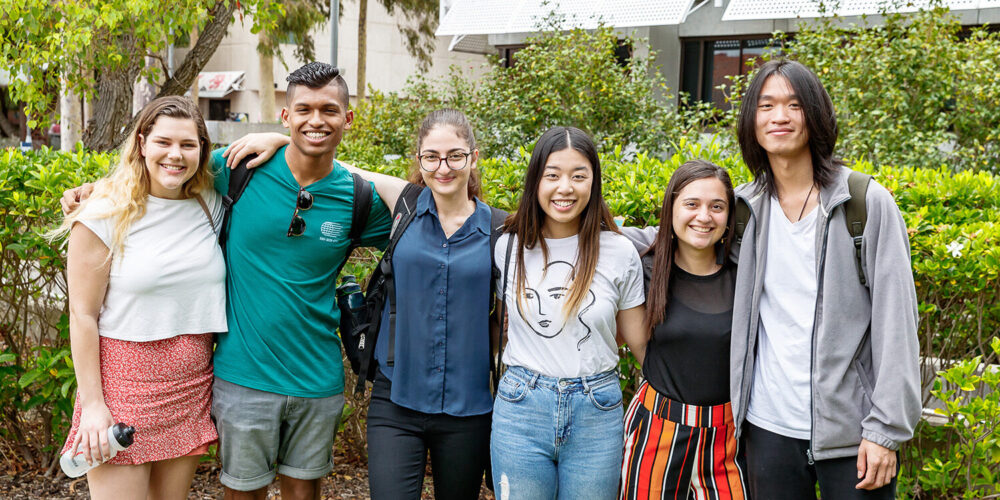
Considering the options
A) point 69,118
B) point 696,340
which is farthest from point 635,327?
point 69,118

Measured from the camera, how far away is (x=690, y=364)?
112 inches

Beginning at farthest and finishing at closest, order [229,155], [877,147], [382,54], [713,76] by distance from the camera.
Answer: [382,54]
[713,76]
[877,147]
[229,155]

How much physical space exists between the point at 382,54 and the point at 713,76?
23.2 meters

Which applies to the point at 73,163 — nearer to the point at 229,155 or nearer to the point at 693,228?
the point at 229,155

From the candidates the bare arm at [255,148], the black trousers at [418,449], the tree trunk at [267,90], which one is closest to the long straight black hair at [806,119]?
the black trousers at [418,449]

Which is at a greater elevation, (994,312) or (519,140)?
(519,140)

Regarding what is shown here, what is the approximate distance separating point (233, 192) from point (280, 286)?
0.42 meters

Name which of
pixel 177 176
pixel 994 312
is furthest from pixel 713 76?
pixel 177 176

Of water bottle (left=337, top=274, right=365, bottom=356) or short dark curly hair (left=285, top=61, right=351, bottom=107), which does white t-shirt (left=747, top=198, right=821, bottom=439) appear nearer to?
water bottle (left=337, top=274, right=365, bottom=356)

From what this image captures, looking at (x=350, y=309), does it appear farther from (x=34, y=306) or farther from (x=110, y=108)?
(x=110, y=108)

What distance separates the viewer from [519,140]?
31.9ft

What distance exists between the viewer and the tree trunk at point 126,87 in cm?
768

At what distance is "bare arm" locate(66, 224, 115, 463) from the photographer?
114 inches

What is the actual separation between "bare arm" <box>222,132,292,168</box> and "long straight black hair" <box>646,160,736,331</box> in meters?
1.49
